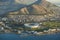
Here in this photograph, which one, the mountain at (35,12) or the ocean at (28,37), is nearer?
the ocean at (28,37)

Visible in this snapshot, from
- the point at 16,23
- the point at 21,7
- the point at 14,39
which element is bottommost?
the point at 14,39

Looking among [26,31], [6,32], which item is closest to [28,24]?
[26,31]

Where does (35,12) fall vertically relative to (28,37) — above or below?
above

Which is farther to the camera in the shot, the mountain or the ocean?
the mountain

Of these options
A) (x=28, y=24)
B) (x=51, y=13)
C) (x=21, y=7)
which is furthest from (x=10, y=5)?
(x=51, y=13)

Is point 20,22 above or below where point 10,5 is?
below

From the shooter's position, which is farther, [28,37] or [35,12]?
[35,12]

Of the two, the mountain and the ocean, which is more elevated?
the mountain

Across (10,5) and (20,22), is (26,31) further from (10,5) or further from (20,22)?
(10,5)

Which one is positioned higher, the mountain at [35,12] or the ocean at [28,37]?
the mountain at [35,12]

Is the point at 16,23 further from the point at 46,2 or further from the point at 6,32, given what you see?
the point at 46,2
